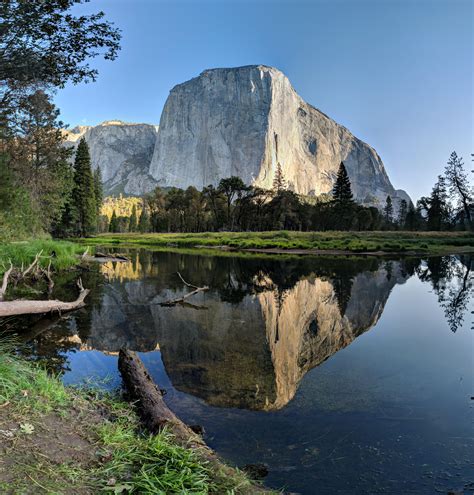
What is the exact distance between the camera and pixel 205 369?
23.0 ft

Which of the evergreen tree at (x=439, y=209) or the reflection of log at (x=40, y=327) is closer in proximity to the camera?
the reflection of log at (x=40, y=327)

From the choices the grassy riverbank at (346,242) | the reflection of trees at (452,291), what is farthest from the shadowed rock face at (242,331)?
the grassy riverbank at (346,242)

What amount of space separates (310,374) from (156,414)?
3308mm

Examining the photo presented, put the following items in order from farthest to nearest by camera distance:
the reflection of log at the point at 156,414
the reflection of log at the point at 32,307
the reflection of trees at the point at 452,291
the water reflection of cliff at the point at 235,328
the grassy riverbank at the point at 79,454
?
the reflection of trees at the point at 452,291 → the reflection of log at the point at 32,307 → the water reflection of cliff at the point at 235,328 → the reflection of log at the point at 156,414 → the grassy riverbank at the point at 79,454

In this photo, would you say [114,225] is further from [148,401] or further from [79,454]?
[79,454]

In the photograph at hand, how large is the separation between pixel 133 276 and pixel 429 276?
17.6m

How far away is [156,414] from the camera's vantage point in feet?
14.7

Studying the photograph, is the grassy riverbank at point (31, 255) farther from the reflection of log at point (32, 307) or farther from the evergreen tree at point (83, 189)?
the evergreen tree at point (83, 189)

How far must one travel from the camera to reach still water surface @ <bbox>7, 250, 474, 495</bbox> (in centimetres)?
413

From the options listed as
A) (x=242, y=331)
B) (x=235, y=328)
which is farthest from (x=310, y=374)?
(x=235, y=328)

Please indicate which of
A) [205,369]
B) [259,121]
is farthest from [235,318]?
[259,121]

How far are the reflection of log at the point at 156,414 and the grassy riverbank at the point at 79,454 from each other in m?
0.11

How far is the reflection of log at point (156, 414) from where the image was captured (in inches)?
136

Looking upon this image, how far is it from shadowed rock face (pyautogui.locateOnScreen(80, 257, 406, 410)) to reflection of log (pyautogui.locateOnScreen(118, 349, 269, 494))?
862 millimetres
